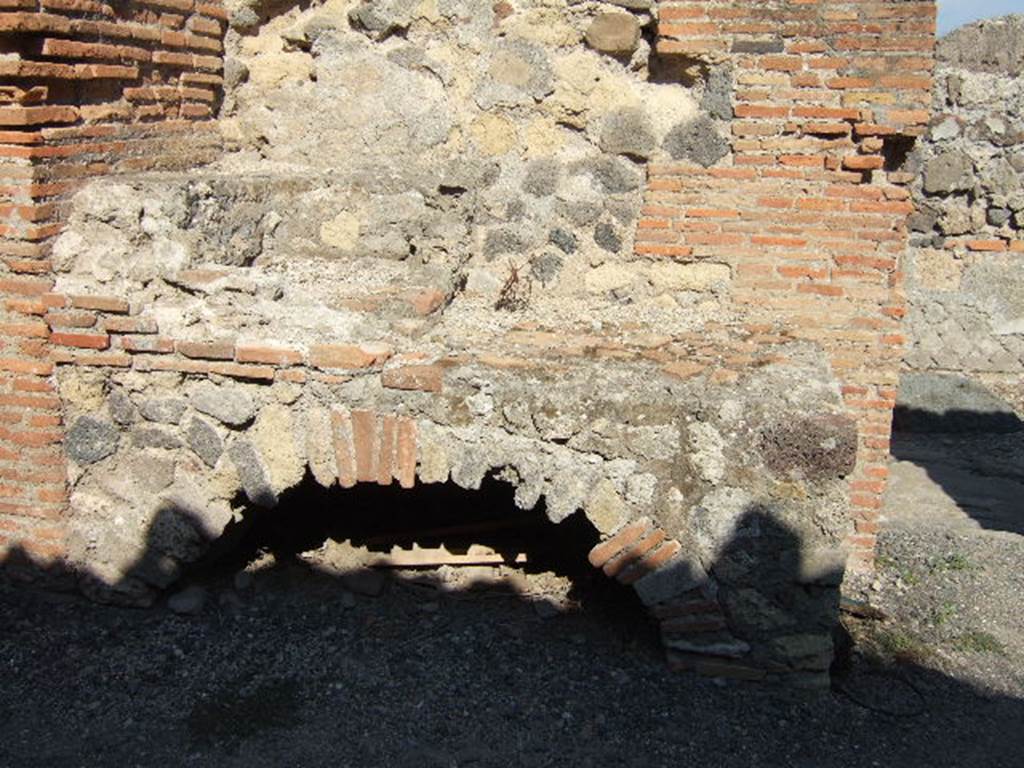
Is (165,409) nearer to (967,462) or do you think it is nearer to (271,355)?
(271,355)

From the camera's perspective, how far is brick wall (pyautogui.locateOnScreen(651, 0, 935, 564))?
4.04 m

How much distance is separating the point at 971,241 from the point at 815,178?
4340 mm

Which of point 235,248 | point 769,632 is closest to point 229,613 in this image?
point 235,248

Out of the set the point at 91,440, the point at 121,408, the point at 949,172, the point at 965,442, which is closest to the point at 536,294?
the point at 121,408

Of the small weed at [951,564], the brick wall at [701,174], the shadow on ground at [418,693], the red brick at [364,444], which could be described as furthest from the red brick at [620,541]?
the small weed at [951,564]

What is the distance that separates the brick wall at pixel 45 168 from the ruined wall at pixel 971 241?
581 cm

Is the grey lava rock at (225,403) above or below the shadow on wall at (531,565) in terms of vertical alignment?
above

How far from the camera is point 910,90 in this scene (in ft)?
13.3

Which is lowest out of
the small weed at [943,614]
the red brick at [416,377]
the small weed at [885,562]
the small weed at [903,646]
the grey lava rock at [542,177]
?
the small weed at [903,646]

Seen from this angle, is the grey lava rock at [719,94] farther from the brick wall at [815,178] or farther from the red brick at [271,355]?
the red brick at [271,355]

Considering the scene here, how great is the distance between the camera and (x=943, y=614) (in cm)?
420

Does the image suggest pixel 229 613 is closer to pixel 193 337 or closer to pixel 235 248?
pixel 193 337

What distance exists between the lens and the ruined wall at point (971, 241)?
7.55 m

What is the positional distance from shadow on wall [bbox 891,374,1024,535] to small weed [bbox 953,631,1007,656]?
1.66 meters
